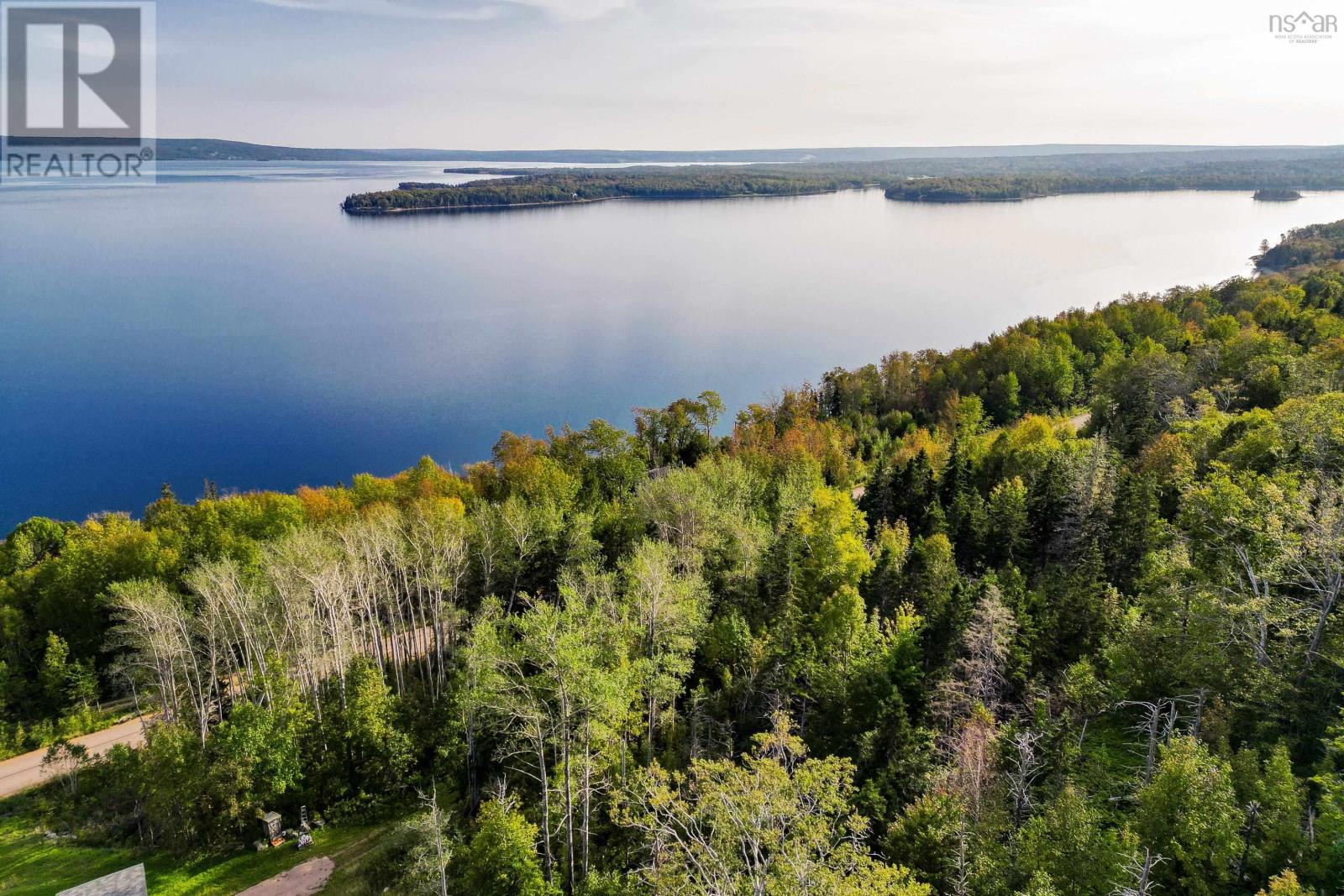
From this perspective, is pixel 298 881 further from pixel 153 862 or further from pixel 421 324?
pixel 421 324

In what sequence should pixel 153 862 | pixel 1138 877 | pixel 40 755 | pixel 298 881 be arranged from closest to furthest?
pixel 1138 877, pixel 298 881, pixel 153 862, pixel 40 755

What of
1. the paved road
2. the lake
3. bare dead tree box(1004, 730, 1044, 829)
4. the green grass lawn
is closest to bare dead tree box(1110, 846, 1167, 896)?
bare dead tree box(1004, 730, 1044, 829)

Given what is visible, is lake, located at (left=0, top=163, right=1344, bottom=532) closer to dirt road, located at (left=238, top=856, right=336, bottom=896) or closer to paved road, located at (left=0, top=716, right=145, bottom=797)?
paved road, located at (left=0, top=716, right=145, bottom=797)

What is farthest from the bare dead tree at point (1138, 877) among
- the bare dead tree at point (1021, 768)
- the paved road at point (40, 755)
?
the paved road at point (40, 755)

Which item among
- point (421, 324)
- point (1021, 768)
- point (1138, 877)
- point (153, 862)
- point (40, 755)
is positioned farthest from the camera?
point (421, 324)

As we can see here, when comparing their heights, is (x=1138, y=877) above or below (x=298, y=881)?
above

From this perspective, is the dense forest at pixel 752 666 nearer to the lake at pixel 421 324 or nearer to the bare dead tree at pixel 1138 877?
the bare dead tree at pixel 1138 877

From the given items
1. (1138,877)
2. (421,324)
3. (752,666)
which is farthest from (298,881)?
(421,324)
